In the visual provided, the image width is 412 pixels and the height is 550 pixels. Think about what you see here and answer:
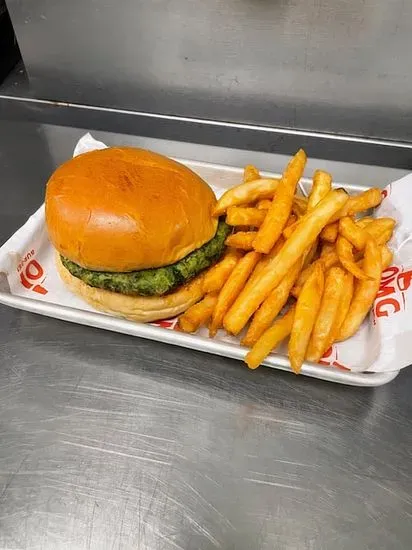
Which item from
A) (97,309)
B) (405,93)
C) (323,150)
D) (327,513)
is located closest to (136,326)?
(97,309)

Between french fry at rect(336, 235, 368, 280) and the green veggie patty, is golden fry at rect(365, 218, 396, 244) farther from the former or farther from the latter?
the green veggie patty

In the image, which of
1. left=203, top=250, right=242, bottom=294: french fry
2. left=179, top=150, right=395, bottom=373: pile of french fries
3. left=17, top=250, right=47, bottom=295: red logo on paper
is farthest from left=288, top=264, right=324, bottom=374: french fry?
left=17, top=250, right=47, bottom=295: red logo on paper

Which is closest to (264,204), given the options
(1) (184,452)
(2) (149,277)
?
(2) (149,277)

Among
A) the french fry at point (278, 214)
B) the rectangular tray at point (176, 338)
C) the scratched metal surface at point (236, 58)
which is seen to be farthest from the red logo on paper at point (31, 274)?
the scratched metal surface at point (236, 58)

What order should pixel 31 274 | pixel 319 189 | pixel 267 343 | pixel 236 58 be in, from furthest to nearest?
pixel 236 58, pixel 31 274, pixel 319 189, pixel 267 343

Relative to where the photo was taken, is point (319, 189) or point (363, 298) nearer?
point (363, 298)

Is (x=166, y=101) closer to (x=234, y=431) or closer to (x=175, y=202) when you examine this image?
(x=175, y=202)

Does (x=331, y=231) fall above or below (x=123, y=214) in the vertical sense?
below

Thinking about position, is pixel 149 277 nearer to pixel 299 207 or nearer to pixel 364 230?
pixel 299 207
